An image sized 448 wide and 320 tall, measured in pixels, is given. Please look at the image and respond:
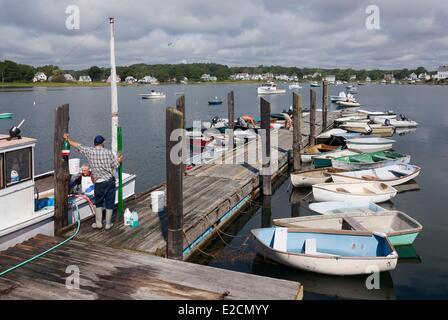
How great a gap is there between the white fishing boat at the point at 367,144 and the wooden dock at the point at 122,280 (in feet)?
67.6

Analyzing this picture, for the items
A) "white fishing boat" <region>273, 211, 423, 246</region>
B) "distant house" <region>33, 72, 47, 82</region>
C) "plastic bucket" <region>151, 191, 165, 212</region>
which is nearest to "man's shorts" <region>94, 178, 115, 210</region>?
"plastic bucket" <region>151, 191, 165, 212</region>

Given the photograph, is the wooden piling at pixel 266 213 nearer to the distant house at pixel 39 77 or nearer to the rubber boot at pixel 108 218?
the rubber boot at pixel 108 218

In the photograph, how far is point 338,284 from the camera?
10.6 meters

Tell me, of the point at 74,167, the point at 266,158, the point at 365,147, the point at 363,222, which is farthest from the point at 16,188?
the point at 365,147

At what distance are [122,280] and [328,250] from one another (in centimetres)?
619

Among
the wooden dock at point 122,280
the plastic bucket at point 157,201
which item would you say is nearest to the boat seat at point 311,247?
the wooden dock at point 122,280

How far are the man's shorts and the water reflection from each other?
452 centimetres

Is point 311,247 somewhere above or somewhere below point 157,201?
below

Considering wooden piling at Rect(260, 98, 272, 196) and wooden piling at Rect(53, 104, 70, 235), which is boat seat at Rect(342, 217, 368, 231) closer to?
wooden piling at Rect(260, 98, 272, 196)

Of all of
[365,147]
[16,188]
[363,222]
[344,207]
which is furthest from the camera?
[365,147]

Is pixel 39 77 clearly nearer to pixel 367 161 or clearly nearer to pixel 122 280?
pixel 367 161

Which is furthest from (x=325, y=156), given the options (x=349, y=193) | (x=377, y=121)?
(x=377, y=121)
